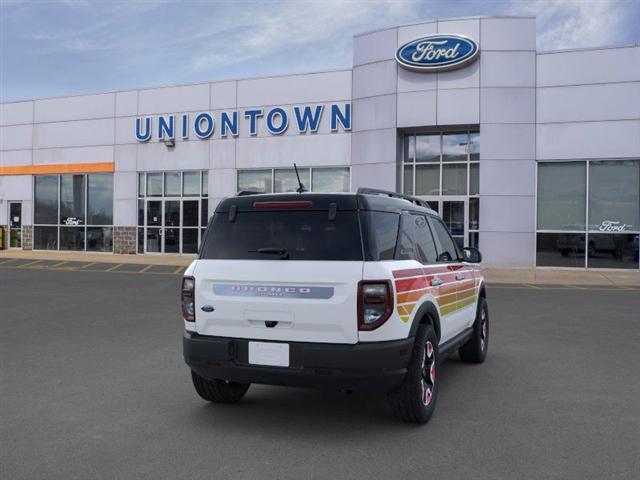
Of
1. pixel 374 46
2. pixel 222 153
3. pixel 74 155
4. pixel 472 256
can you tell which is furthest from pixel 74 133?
pixel 472 256

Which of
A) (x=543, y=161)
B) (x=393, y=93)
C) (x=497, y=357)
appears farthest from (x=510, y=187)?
(x=497, y=357)

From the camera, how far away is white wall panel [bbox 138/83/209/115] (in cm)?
2423

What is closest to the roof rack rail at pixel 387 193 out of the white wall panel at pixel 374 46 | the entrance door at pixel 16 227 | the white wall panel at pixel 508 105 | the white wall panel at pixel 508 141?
the white wall panel at pixel 508 141

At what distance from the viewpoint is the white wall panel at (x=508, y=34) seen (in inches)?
782

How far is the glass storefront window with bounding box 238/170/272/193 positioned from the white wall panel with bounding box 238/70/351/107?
2567 millimetres

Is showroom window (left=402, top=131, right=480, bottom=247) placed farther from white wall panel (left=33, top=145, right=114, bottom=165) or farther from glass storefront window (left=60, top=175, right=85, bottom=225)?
glass storefront window (left=60, top=175, right=85, bottom=225)

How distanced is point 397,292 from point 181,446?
1853 mm

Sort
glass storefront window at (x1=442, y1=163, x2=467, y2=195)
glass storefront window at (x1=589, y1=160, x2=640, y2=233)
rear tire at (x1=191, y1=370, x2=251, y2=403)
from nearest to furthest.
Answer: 1. rear tire at (x1=191, y1=370, x2=251, y2=403)
2. glass storefront window at (x1=589, y1=160, x2=640, y2=233)
3. glass storefront window at (x1=442, y1=163, x2=467, y2=195)

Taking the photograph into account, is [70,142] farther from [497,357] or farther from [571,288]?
[497,357]

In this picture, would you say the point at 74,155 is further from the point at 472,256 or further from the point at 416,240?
the point at 416,240

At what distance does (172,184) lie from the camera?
24.9 m

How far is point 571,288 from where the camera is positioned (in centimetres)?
1505

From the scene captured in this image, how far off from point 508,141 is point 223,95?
10826mm

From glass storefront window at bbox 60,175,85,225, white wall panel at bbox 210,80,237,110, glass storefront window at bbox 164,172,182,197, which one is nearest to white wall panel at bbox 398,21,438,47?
white wall panel at bbox 210,80,237,110
